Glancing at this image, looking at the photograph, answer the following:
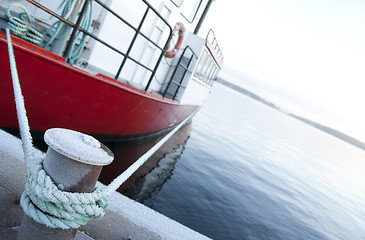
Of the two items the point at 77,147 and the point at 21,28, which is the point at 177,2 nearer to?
the point at 21,28

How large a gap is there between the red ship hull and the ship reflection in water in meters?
0.67

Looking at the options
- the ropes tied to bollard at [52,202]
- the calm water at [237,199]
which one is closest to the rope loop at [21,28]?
the ropes tied to bollard at [52,202]

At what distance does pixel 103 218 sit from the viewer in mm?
1592

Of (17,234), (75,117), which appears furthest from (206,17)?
(17,234)

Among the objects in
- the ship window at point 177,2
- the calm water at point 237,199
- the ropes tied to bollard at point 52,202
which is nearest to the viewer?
the ropes tied to bollard at point 52,202

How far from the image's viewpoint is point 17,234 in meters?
1.12

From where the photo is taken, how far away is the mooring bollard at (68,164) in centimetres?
94

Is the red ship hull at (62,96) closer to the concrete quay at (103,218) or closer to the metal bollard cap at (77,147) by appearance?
the concrete quay at (103,218)

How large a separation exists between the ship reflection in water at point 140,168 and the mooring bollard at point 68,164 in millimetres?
3014

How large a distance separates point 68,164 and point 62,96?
7.69 feet

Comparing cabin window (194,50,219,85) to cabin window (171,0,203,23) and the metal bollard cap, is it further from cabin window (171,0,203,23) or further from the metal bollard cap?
the metal bollard cap

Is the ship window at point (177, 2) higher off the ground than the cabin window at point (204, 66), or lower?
higher

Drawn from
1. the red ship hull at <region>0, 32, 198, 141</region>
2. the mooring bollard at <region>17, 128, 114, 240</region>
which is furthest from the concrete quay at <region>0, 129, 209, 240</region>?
the red ship hull at <region>0, 32, 198, 141</region>

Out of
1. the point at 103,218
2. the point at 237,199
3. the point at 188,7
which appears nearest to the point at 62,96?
the point at 103,218
